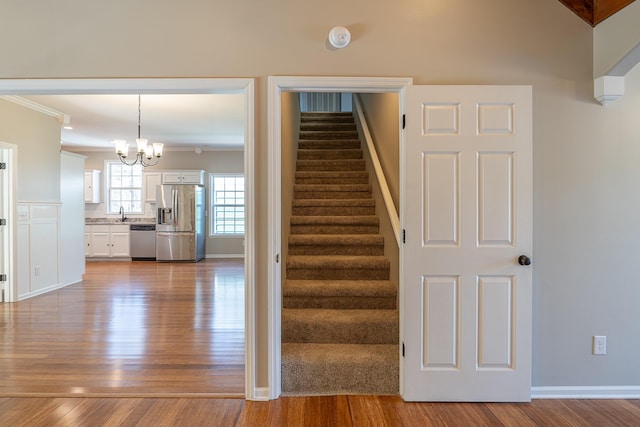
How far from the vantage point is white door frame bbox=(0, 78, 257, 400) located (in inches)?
88.0

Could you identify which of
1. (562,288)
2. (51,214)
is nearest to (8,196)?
(51,214)

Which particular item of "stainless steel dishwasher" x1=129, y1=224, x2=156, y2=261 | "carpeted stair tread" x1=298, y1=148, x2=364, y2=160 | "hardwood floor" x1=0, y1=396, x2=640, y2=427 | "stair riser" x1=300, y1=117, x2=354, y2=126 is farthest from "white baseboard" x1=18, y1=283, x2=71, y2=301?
"stair riser" x1=300, y1=117, x2=354, y2=126

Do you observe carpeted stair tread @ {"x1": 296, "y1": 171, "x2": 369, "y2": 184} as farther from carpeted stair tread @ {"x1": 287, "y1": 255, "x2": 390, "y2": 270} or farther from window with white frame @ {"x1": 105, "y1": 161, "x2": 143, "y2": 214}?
window with white frame @ {"x1": 105, "y1": 161, "x2": 143, "y2": 214}

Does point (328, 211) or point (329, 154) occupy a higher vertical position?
point (329, 154)

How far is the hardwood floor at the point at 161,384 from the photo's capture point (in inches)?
81.4

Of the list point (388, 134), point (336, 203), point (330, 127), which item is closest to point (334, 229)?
point (336, 203)

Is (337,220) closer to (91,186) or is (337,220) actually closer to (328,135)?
(328,135)

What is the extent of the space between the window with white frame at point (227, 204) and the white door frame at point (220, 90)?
6.20 metres

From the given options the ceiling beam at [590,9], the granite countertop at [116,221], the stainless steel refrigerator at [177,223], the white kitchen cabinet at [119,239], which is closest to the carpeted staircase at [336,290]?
the ceiling beam at [590,9]

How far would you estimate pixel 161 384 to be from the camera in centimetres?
247

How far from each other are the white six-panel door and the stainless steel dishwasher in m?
7.11

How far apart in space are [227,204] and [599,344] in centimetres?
752

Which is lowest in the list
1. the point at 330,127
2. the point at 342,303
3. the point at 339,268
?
the point at 342,303

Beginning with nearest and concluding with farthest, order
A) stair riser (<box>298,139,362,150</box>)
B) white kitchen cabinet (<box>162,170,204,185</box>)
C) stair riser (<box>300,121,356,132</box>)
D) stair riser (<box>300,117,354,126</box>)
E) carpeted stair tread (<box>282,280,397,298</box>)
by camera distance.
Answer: carpeted stair tread (<box>282,280,397,298</box>)
stair riser (<box>298,139,362,150</box>)
stair riser (<box>300,121,356,132</box>)
stair riser (<box>300,117,354,126</box>)
white kitchen cabinet (<box>162,170,204,185</box>)
